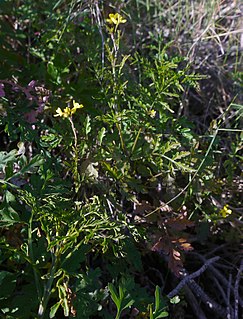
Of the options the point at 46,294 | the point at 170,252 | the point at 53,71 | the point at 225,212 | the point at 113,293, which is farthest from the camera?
the point at 53,71

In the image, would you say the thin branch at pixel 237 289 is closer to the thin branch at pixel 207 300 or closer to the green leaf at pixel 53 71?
the thin branch at pixel 207 300

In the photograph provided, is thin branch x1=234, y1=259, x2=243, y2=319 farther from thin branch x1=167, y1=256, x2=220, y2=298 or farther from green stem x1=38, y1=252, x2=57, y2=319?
green stem x1=38, y1=252, x2=57, y2=319

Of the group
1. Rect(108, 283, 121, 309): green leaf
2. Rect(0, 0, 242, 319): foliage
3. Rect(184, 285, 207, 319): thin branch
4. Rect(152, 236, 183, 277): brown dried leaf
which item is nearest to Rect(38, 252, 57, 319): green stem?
Rect(0, 0, 242, 319): foliage

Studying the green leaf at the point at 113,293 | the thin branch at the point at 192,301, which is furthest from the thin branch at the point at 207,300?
the green leaf at the point at 113,293

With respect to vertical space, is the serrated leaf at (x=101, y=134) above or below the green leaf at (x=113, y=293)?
above

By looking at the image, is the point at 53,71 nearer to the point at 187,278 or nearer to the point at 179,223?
the point at 179,223

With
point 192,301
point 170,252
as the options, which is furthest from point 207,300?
point 170,252

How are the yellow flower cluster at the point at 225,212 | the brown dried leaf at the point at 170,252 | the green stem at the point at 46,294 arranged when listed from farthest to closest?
1. the yellow flower cluster at the point at 225,212
2. the brown dried leaf at the point at 170,252
3. the green stem at the point at 46,294

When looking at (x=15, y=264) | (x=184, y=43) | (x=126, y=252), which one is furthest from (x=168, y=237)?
(x=184, y=43)

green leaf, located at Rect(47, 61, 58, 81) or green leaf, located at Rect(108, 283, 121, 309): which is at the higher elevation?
green leaf, located at Rect(47, 61, 58, 81)

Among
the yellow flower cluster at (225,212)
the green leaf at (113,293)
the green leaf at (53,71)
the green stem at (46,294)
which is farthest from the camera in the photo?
the green leaf at (53,71)

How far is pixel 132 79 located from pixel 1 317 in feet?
3.22

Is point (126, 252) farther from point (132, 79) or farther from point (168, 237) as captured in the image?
point (132, 79)

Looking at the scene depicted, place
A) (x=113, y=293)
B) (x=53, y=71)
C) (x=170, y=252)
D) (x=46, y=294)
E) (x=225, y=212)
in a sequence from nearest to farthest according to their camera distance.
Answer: (x=113, y=293) → (x=46, y=294) → (x=170, y=252) → (x=225, y=212) → (x=53, y=71)
